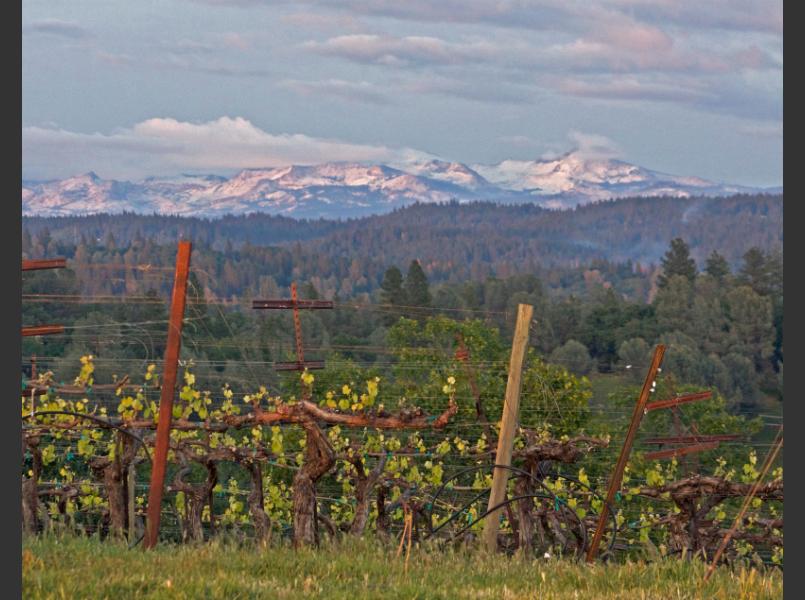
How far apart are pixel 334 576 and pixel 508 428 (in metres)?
4.06

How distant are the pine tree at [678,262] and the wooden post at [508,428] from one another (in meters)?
168

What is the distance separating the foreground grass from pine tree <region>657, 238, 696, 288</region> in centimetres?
17120

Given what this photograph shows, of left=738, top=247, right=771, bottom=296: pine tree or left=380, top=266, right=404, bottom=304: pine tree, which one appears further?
left=738, top=247, right=771, bottom=296: pine tree

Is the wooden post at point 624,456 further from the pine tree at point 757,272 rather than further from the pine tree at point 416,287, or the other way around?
the pine tree at point 757,272

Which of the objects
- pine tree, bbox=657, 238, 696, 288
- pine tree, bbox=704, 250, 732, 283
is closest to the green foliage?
pine tree, bbox=704, 250, 732, 283

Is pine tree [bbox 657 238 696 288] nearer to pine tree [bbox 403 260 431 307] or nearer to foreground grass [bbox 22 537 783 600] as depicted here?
pine tree [bbox 403 260 431 307]

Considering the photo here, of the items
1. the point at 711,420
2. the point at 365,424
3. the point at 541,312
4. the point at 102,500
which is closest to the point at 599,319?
the point at 541,312

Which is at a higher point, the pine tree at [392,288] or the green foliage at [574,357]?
the pine tree at [392,288]

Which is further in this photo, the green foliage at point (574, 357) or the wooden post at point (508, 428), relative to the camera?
the green foliage at point (574, 357)

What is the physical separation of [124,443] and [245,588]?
5411mm

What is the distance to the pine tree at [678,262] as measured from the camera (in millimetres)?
176125

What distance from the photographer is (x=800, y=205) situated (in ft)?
16.8

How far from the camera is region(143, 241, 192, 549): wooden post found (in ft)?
29.6

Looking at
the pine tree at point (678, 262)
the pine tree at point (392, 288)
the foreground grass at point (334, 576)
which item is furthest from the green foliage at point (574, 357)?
the foreground grass at point (334, 576)
